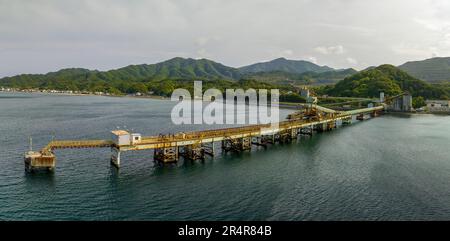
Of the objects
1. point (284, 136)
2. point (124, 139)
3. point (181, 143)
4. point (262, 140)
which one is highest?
point (124, 139)

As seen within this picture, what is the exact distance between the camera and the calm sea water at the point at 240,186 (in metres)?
30.0

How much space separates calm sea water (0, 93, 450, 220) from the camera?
30020 millimetres

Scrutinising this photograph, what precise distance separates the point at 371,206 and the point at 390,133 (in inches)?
2264

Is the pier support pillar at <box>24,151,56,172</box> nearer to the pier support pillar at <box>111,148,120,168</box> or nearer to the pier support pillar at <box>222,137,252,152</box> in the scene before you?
the pier support pillar at <box>111,148,120,168</box>

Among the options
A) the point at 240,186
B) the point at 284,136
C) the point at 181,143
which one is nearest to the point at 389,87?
the point at 284,136

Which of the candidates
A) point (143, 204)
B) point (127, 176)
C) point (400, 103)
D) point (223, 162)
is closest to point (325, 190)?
point (223, 162)

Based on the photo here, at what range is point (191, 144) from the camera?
49344 mm

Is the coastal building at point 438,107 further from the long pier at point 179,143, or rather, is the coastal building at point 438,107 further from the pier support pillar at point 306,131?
the long pier at point 179,143

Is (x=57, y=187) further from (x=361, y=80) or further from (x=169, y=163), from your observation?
(x=361, y=80)

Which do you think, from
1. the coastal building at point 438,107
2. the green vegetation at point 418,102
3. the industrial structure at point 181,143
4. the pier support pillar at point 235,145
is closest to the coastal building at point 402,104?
the green vegetation at point 418,102

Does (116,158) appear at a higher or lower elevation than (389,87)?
lower

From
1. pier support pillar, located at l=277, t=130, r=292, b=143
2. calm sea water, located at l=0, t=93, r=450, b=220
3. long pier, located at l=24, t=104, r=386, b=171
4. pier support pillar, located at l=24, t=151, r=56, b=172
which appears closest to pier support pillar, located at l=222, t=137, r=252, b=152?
long pier, located at l=24, t=104, r=386, b=171

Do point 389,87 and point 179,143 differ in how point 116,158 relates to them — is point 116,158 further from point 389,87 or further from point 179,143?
point 389,87

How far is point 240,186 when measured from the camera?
123 feet
